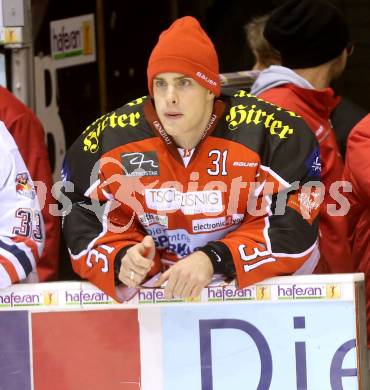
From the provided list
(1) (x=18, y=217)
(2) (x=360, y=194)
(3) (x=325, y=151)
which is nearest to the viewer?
(1) (x=18, y=217)

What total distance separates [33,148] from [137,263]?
0.96 m

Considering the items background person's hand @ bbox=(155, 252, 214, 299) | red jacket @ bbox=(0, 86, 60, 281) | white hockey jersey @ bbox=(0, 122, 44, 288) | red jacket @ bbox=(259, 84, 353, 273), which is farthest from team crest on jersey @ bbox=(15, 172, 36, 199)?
red jacket @ bbox=(259, 84, 353, 273)

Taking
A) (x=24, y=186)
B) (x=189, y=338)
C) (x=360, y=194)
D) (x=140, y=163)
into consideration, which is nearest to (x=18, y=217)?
Answer: (x=24, y=186)

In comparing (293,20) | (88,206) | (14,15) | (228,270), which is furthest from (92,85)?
(228,270)

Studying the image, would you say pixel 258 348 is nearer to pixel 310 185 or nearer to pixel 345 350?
pixel 345 350

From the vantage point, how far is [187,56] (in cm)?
366

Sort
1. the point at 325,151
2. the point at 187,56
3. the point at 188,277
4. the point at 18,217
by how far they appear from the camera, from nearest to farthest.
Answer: the point at 188,277 < the point at 187,56 < the point at 18,217 < the point at 325,151

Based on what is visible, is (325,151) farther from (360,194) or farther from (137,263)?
(137,263)

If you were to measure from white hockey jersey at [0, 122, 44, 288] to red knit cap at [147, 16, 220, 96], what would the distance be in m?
0.59

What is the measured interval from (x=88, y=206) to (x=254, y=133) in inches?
24.3

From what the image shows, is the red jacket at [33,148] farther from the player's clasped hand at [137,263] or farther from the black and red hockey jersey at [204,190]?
the player's clasped hand at [137,263]

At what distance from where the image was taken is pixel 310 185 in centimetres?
373

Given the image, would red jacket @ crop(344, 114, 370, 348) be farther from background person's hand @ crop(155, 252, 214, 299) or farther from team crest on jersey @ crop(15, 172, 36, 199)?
team crest on jersey @ crop(15, 172, 36, 199)

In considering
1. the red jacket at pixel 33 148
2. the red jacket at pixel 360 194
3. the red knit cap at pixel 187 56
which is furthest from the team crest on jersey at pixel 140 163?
the red jacket at pixel 360 194
